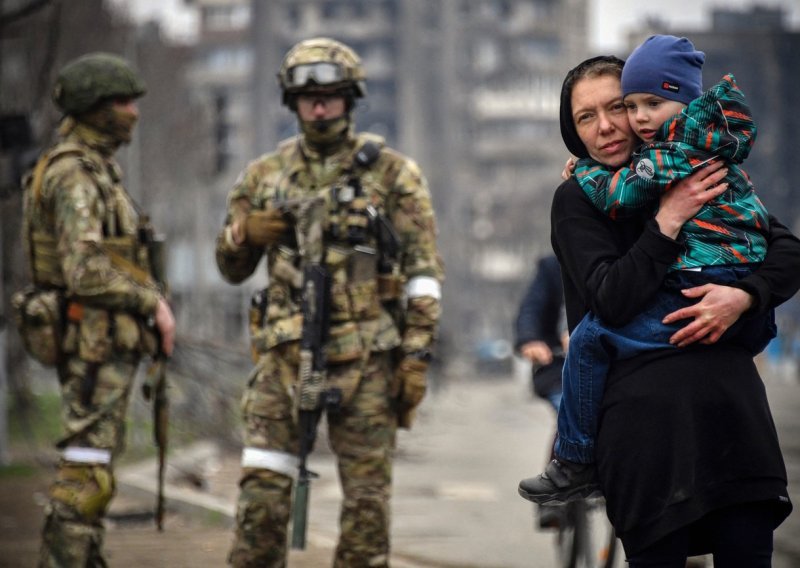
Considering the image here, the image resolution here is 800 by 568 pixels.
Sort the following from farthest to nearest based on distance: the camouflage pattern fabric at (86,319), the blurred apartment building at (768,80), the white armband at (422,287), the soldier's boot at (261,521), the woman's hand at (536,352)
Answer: the blurred apartment building at (768,80) < the woman's hand at (536,352) < the white armband at (422,287) < the camouflage pattern fabric at (86,319) < the soldier's boot at (261,521)

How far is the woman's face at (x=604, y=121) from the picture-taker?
3.92 meters

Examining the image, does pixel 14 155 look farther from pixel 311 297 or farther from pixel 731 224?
pixel 731 224

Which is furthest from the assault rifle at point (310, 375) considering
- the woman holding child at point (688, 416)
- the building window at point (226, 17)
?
the building window at point (226, 17)

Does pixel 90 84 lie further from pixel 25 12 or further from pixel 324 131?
pixel 25 12

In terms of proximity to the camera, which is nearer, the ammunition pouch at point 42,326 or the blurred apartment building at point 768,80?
the ammunition pouch at point 42,326

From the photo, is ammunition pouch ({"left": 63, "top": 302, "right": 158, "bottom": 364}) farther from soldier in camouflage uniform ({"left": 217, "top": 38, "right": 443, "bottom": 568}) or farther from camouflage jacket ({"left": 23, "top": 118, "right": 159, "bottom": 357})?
soldier in camouflage uniform ({"left": 217, "top": 38, "right": 443, "bottom": 568})

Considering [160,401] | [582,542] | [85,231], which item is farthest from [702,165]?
[582,542]

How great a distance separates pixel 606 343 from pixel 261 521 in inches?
89.4

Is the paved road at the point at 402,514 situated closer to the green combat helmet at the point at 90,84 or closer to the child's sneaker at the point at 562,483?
the green combat helmet at the point at 90,84

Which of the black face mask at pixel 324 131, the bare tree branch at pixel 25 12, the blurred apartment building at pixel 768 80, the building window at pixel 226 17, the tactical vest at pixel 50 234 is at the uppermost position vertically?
the building window at pixel 226 17

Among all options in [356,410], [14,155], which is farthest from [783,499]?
[14,155]

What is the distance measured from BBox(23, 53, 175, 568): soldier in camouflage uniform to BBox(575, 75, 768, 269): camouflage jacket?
282cm

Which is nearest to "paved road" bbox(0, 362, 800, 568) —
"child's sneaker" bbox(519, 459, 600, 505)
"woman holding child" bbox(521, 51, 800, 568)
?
"child's sneaker" bbox(519, 459, 600, 505)

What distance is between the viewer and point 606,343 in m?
3.75
